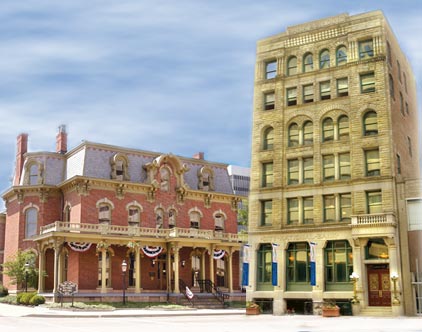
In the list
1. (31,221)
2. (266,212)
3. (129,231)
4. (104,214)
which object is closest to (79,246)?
(129,231)

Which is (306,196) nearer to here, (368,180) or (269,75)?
(368,180)

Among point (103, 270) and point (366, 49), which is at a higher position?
point (366, 49)

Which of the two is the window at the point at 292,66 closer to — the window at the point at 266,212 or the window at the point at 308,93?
the window at the point at 308,93

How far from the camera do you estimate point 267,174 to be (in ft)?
148

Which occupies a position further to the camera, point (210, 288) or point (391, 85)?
point (210, 288)

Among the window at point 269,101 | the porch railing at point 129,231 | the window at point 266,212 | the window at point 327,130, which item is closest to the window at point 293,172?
the window at point 266,212

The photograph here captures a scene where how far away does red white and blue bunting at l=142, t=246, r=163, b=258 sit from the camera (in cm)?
Answer: 5156

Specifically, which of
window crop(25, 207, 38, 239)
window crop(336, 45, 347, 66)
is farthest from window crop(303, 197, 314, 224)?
window crop(25, 207, 38, 239)

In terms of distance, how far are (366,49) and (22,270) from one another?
105ft

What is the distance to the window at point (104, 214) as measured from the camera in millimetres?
53281

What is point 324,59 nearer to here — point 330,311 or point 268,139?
point 268,139

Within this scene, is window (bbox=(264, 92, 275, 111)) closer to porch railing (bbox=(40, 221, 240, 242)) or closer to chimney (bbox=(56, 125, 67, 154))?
porch railing (bbox=(40, 221, 240, 242))

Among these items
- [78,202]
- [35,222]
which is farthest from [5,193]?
[78,202]

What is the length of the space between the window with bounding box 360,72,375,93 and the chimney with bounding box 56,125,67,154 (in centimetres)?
3038
